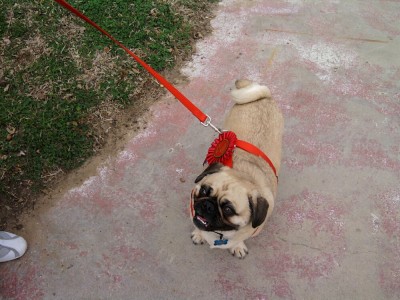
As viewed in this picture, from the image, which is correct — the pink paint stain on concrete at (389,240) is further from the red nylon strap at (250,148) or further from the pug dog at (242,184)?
the red nylon strap at (250,148)

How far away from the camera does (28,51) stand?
4.25 m

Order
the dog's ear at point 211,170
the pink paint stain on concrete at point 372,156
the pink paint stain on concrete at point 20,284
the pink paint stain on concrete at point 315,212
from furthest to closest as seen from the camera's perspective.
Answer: the pink paint stain on concrete at point 372,156
the pink paint stain on concrete at point 315,212
the pink paint stain on concrete at point 20,284
the dog's ear at point 211,170

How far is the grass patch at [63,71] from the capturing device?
11.8 ft

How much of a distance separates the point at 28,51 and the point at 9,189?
68.3 inches

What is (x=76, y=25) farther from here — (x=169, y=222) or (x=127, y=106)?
(x=169, y=222)

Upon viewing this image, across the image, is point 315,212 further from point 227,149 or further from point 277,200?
point 227,149

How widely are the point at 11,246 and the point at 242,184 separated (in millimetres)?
2018

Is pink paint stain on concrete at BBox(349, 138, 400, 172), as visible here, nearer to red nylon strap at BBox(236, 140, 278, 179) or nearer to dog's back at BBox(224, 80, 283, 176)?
dog's back at BBox(224, 80, 283, 176)

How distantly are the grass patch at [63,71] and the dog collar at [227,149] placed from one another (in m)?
1.52

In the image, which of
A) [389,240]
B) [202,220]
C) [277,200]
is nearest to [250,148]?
[202,220]

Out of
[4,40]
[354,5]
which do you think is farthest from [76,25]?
[354,5]

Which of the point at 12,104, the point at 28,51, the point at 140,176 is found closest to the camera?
the point at 140,176

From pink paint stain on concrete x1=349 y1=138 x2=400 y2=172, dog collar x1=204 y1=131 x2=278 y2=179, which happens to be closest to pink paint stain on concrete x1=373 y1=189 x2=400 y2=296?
pink paint stain on concrete x1=349 y1=138 x2=400 y2=172

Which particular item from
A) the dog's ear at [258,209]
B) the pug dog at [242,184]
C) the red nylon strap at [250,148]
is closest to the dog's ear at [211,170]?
the pug dog at [242,184]
